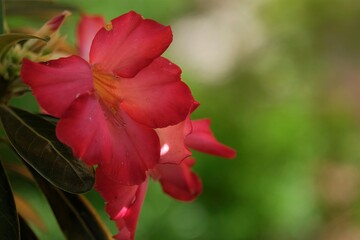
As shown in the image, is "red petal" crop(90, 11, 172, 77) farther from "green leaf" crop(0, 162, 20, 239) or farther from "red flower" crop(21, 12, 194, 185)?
"green leaf" crop(0, 162, 20, 239)

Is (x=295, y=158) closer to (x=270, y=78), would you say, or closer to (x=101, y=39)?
(x=270, y=78)

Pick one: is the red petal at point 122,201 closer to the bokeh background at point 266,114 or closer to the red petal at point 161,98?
the red petal at point 161,98

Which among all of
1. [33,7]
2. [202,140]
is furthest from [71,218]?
[33,7]

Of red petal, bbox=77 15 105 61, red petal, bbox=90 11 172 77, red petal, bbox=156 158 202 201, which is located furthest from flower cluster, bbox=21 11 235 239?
red petal, bbox=77 15 105 61

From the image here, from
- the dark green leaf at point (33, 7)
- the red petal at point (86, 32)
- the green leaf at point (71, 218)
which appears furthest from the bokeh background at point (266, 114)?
the green leaf at point (71, 218)

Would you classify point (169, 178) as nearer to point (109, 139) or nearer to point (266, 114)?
point (109, 139)

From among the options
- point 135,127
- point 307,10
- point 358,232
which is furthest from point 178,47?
point 135,127

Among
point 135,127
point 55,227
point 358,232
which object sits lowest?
point 358,232
